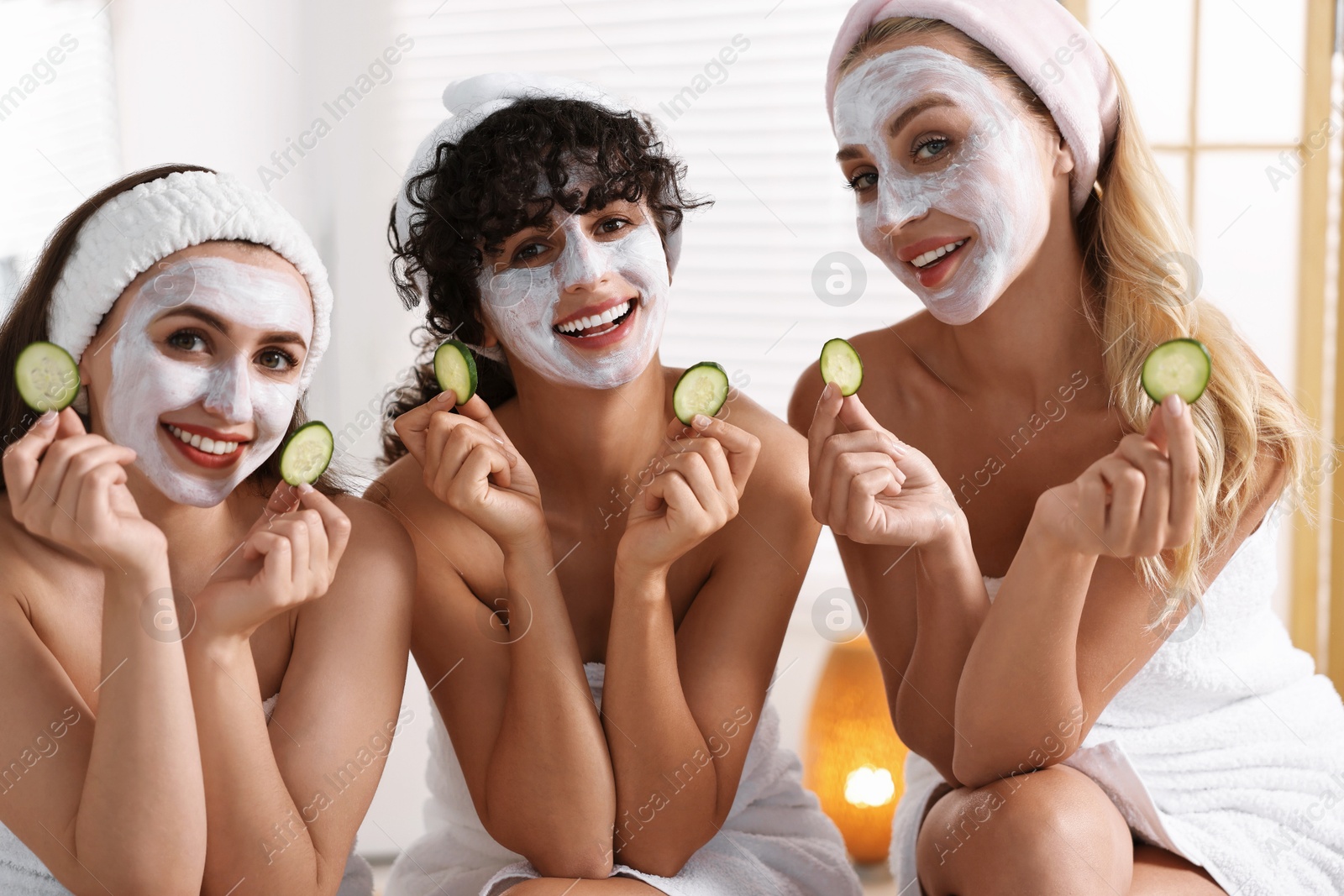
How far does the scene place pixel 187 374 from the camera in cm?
121

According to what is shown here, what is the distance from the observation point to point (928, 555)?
131 cm

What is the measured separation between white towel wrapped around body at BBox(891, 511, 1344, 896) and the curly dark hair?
0.72m

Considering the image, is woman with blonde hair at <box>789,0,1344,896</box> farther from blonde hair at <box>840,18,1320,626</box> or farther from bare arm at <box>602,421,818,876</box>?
bare arm at <box>602,421,818,876</box>

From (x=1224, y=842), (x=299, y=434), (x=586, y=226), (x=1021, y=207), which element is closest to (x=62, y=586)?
(x=299, y=434)

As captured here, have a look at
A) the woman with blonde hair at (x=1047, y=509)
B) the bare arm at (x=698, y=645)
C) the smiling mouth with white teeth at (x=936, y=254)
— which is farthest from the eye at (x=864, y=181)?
the bare arm at (x=698, y=645)

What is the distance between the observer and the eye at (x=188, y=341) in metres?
1.22

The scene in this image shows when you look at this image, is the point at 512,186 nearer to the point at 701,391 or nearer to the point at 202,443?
the point at 701,391

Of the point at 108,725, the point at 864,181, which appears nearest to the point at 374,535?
the point at 108,725

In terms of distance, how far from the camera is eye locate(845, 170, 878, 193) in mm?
1419

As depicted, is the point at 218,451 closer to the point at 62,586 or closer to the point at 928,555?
the point at 62,586

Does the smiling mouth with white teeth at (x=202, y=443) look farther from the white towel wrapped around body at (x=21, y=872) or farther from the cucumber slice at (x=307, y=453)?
the white towel wrapped around body at (x=21, y=872)

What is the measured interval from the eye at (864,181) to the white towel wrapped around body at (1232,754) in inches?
21.7

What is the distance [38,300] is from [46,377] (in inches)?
9.0

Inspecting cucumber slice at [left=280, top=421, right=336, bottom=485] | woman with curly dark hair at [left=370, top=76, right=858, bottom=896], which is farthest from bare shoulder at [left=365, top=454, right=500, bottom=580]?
cucumber slice at [left=280, top=421, right=336, bottom=485]
